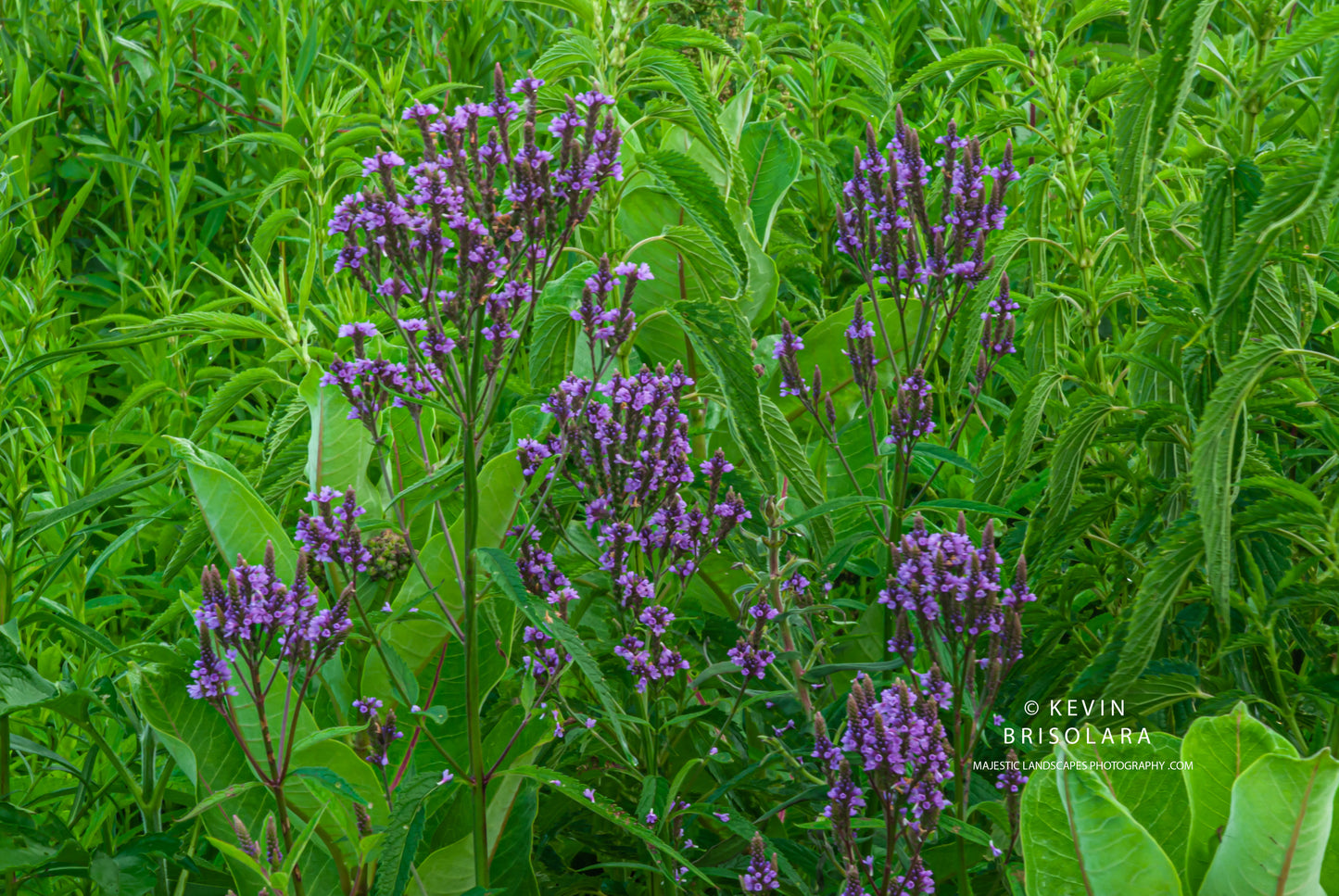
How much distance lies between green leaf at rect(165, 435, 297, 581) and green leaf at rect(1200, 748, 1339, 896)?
1288mm

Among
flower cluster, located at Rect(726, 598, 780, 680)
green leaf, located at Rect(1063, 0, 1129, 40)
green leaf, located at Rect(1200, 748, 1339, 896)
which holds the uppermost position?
green leaf, located at Rect(1063, 0, 1129, 40)

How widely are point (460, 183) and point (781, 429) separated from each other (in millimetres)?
649

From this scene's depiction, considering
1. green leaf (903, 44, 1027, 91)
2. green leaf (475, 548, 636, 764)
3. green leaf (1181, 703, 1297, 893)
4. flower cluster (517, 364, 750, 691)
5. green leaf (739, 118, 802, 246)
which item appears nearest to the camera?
green leaf (1181, 703, 1297, 893)

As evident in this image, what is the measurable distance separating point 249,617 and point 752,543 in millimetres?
861

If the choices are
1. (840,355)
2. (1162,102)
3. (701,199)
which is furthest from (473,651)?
(840,355)

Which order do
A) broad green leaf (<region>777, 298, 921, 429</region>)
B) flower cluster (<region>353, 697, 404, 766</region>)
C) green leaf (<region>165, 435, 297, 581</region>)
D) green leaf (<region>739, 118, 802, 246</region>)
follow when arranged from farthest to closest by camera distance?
green leaf (<region>739, 118, 802, 246</region>), broad green leaf (<region>777, 298, 921, 429</region>), green leaf (<region>165, 435, 297, 581</region>), flower cluster (<region>353, 697, 404, 766</region>)

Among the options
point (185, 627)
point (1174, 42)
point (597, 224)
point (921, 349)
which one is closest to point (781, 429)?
point (921, 349)

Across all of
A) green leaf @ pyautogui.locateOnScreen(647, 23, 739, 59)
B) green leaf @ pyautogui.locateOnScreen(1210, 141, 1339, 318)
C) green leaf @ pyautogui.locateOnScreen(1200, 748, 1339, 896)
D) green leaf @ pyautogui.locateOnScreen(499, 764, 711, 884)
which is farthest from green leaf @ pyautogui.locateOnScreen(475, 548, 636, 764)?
green leaf @ pyautogui.locateOnScreen(647, 23, 739, 59)

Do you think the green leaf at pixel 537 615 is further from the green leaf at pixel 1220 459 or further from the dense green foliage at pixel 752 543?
the green leaf at pixel 1220 459

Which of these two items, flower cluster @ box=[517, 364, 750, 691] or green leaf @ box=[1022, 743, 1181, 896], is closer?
green leaf @ box=[1022, 743, 1181, 896]

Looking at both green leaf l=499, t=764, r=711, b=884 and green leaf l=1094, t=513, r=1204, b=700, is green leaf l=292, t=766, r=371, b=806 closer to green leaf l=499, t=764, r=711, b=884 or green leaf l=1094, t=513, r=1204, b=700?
green leaf l=499, t=764, r=711, b=884

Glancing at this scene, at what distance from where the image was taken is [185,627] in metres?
2.09

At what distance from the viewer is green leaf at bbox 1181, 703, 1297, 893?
3.10ft

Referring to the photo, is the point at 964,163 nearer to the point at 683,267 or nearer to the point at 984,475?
the point at 984,475
